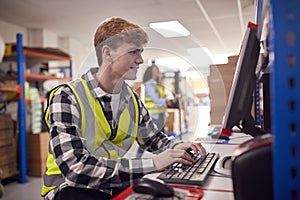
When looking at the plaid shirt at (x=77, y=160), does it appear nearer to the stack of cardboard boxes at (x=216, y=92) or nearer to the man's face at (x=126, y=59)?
the man's face at (x=126, y=59)

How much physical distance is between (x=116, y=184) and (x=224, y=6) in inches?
131

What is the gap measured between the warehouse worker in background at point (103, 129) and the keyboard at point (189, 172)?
0.08 ft

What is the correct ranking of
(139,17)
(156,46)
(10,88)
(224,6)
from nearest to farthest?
(156,46)
(10,88)
(224,6)
(139,17)

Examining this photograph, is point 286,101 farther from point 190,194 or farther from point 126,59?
point 126,59

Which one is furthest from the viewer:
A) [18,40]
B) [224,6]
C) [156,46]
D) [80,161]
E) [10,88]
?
[224,6]

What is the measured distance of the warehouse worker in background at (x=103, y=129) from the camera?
71cm

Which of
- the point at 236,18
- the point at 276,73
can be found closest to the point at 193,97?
the point at 276,73

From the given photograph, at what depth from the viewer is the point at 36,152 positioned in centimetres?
320

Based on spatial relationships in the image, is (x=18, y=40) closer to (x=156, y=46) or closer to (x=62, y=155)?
(x=156, y=46)

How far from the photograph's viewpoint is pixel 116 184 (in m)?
0.71

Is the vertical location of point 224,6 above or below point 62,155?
above

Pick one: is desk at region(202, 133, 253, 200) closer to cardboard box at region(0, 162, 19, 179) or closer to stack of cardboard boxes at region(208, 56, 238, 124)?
stack of cardboard boxes at region(208, 56, 238, 124)

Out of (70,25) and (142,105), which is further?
(70,25)

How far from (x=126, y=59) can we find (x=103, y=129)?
0.23 metres
